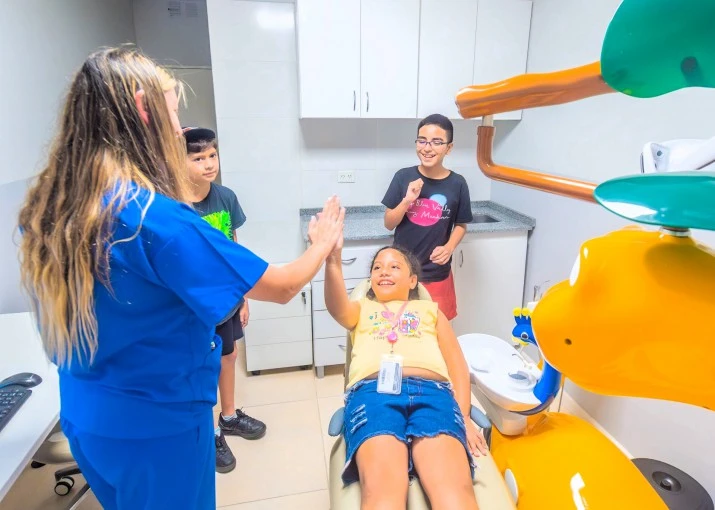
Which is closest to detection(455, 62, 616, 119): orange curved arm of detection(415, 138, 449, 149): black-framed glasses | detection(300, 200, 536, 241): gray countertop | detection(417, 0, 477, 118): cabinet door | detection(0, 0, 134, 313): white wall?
detection(0, 0, 134, 313): white wall

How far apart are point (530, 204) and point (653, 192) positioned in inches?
102

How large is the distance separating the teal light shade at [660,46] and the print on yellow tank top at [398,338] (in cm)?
133

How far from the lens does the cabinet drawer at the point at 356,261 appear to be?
256 centimetres

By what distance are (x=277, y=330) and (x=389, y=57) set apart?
1.64 m

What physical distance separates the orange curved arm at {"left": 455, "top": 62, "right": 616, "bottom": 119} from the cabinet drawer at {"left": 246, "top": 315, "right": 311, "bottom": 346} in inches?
89.5

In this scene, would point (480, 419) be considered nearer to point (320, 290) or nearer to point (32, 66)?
point (320, 290)

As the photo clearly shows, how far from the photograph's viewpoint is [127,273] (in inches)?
35.7

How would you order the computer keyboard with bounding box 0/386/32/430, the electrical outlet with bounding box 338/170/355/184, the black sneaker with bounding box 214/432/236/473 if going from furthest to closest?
the electrical outlet with bounding box 338/170/355/184 → the black sneaker with bounding box 214/432/236/473 → the computer keyboard with bounding box 0/386/32/430

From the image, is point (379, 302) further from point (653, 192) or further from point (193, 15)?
point (193, 15)

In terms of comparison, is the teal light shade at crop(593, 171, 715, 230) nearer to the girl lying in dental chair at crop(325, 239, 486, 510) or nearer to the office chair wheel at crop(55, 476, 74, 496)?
the girl lying in dental chair at crop(325, 239, 486, 510)

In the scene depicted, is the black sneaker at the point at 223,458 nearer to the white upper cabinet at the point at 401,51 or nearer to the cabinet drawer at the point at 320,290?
the cabinet drawer at the point at 320,290

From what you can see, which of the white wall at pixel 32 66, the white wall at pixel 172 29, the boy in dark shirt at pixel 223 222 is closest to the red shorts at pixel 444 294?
the boy in dark shirt at pixel 223 222

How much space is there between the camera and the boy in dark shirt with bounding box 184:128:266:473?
186 centimetres

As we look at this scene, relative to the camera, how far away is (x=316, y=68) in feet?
8.32
